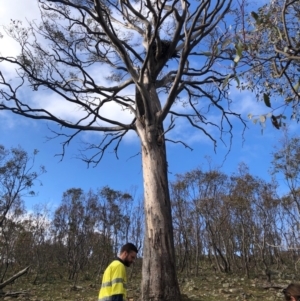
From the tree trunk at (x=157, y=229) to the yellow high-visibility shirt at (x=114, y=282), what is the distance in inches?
68.6

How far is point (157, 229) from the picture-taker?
5.00 metres

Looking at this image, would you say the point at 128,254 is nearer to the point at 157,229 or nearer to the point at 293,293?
the point at 293,293

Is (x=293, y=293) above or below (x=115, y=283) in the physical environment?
below

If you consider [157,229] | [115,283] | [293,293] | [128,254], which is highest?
[157,229]

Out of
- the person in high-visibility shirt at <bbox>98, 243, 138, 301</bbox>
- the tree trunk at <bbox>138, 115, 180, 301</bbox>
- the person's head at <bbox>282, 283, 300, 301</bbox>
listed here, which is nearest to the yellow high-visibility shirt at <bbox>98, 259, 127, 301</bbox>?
the person in high-visibility shirt at <bbox>98, 243, 138, 301</bbox>

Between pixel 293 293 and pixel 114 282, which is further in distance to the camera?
pixel 114 282

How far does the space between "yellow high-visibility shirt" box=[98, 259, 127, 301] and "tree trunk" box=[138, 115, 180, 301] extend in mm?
1741

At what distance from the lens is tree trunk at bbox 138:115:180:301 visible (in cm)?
466

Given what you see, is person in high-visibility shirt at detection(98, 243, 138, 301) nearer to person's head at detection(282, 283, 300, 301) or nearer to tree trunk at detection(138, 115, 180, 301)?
person's head at detection(282, 283, 300, 301)

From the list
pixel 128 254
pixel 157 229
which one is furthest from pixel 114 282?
pixel 157 229

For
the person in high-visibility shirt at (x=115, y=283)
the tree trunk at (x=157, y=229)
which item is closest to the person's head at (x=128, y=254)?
the person in high-visibility shirt at (x=115, y=283)

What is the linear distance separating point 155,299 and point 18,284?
13.0 m

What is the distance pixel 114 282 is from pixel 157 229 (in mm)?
2038

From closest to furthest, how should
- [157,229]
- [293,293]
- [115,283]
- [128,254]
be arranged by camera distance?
[293,293], [115,283], [128,254], [157,229]
